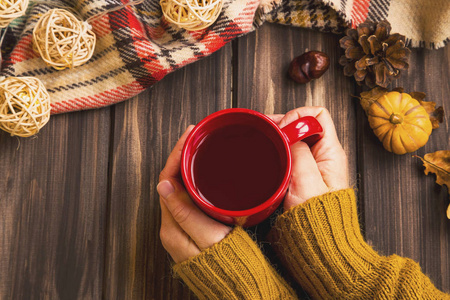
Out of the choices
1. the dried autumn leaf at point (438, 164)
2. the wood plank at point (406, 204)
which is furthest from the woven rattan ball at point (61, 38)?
the dried autumn leaf at point (438, 164)

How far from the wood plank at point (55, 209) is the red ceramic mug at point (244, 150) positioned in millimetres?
277

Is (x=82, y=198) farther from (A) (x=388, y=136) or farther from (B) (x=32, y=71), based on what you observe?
(A) (x=388, y=136)

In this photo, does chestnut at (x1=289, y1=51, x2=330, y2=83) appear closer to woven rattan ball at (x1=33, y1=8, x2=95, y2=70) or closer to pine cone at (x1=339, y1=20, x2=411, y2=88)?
pine cone at (x1=339, y1=20, x2=411, y2=88)

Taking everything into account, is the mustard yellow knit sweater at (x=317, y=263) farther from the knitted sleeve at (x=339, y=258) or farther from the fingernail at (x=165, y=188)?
the fingernail at (x=165, y=188)

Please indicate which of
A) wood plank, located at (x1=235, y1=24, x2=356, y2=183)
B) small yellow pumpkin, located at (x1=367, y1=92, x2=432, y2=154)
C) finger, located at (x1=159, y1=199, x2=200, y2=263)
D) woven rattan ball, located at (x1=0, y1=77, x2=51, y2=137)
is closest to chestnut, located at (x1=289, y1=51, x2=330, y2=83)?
wood plank, located at (x1=235, y1=24, x2=356, y2=183)

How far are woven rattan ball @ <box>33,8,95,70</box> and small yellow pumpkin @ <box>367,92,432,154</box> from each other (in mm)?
557

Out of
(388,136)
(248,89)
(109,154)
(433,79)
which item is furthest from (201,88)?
(433,79)

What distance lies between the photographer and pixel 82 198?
800 millimetres

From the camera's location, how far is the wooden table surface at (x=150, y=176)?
79 centimetres

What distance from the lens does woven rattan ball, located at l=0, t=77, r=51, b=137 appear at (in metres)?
0.69

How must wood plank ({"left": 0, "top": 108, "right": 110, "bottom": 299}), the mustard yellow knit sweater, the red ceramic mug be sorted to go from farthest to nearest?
wood plank ({"left": 0, "top": 108, "right": 110, "bottom": 299}), the mustard yellow knit sweater, the red ceramic mug

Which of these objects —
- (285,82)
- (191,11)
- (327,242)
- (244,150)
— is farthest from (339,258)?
(191,11)

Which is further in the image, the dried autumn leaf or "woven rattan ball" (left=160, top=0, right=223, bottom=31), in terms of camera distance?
the dried autumn leaf

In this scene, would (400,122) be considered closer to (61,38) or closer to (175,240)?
(175,240)
